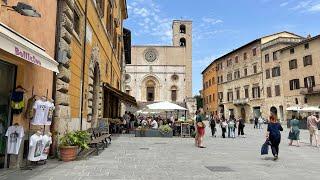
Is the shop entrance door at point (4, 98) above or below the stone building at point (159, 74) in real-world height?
below

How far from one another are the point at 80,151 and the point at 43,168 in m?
2.38

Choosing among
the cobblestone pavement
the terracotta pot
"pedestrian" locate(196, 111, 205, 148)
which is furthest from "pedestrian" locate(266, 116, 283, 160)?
the terracotta pot

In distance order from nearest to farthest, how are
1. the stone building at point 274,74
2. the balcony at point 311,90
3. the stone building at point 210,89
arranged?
1. the balcony at point 311,90
2. the stone building at point 274,74
3. the stone building at point 210,89

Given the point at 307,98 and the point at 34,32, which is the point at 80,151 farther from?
the point at 307,98

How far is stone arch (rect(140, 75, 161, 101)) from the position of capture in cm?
7112

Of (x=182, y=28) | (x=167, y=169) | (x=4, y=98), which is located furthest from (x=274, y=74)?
(x=4, y=98)

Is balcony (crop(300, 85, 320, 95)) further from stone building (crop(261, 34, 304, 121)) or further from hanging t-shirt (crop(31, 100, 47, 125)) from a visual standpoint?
hanging t-shirt (crop(31, 100, 47, 125))

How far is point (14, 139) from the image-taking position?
7.16 meters

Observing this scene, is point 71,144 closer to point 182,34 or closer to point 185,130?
point 185,130

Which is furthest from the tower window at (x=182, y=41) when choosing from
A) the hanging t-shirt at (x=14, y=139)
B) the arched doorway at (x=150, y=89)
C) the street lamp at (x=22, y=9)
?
the street lamp at (x=22, y=9)

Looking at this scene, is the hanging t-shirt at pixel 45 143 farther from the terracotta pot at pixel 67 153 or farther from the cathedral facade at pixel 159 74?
the cathedral facade at pixel 159 74

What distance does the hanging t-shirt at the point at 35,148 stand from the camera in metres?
7.49

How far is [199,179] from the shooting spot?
6.66 m

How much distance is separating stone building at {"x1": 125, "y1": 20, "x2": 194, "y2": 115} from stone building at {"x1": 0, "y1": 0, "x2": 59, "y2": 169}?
61.9 meters
